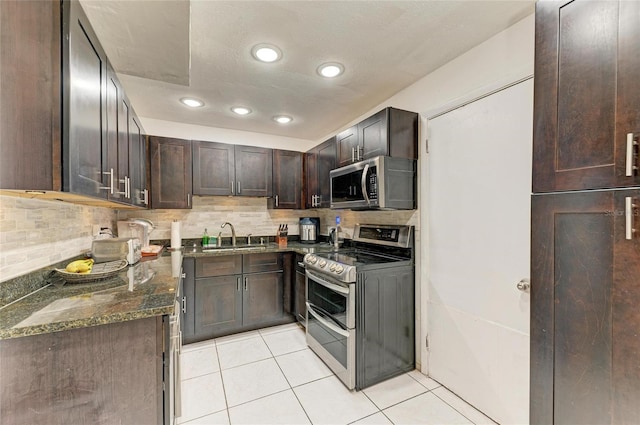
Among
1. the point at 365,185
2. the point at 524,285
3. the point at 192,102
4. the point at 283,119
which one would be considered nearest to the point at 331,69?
the point at 365,185

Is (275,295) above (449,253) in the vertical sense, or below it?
below

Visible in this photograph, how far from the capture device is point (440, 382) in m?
2.08

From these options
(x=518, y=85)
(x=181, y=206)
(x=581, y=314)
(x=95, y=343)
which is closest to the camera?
(x=581, y=314)

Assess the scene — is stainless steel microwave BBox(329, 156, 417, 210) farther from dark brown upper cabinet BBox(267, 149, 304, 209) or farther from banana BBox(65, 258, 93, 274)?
banana BBox(65, 258, 93, 274)

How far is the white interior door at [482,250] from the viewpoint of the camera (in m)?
1.57

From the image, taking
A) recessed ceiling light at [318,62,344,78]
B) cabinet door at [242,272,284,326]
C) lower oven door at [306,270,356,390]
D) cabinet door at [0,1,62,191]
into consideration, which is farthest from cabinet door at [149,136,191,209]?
cabinet door at [0,1,62,191]

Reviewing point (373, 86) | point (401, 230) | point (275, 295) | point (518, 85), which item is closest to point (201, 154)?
point (275, 295)

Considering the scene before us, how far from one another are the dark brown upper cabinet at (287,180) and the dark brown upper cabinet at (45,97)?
242 centimetres

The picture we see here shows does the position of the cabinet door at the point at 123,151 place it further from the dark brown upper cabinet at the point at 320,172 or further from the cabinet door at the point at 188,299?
the dark brown upper cabinet at the point at 320,172

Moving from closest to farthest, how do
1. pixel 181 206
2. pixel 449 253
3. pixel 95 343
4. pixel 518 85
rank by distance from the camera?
pixel 95 343 → pixel 518 85 → pixel 449 253 → pixel 181 206

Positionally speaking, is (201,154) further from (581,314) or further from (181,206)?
(581,314)

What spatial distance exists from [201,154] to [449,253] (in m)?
2.81

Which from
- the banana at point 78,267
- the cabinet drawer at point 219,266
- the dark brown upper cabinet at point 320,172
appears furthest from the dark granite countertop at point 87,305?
the dark brown upper cabinet at point 320,172

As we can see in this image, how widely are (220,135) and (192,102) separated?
84 cm
